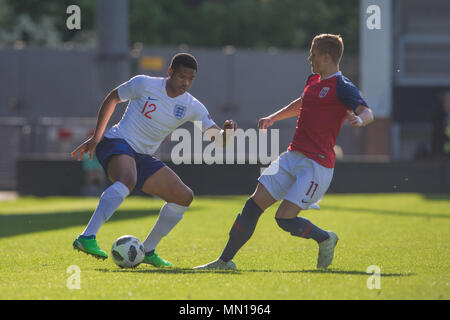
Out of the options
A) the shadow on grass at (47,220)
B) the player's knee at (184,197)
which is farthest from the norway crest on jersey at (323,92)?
the shadow on grass at (47,220)

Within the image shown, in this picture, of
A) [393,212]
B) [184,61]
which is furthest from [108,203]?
[393,212]

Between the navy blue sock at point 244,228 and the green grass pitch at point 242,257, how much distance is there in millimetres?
229

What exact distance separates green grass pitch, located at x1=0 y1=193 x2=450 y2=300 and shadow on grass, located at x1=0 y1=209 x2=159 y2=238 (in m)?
0.02

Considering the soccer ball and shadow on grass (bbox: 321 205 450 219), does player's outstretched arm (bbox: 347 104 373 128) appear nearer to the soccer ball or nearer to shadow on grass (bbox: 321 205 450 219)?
the soccer ball

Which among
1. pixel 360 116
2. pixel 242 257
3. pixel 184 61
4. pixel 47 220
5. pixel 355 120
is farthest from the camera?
pixel 47 220

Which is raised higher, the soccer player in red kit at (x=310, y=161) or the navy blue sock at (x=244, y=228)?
the soccer player in red kit at (x=310, y=161)

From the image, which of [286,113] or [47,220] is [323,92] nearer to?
[286,113]

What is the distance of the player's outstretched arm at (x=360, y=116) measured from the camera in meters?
6.95

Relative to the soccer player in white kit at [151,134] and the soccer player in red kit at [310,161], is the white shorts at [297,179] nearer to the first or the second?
the soccer player in red kit at [310,161]

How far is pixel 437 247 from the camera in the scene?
9469 millimetres

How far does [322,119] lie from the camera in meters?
7.62

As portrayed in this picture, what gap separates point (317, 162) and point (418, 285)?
1.56 metres

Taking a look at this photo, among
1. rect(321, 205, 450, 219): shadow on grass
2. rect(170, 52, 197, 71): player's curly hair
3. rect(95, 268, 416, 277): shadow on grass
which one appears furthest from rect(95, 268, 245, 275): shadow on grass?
rect(321, 205, 450, 219): shadow on grass

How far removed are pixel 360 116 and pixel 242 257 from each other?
2343 millimetres
